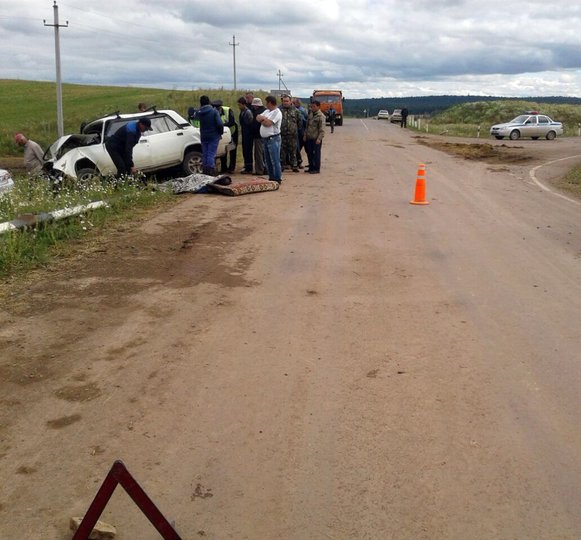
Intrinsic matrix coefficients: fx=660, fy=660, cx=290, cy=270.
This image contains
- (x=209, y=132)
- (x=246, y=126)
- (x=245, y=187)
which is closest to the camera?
(x=245, y=187)

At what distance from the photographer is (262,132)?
13.7 metres

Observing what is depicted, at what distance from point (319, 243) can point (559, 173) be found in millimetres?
13010

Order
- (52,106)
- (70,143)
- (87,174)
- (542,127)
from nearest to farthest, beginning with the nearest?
(87,174)
(70,143)
(542,127)
(52,106)

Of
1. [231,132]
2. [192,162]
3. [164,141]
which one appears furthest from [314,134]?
[164,141]

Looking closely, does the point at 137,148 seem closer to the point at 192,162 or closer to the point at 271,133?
the point at 192,162

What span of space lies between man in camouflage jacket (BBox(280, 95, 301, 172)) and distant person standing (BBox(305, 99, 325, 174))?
0.36 m

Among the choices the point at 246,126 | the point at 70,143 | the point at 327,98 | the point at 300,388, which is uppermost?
the point at 327,98

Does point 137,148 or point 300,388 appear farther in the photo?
point 137,148

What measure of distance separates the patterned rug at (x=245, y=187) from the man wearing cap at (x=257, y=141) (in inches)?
88.8

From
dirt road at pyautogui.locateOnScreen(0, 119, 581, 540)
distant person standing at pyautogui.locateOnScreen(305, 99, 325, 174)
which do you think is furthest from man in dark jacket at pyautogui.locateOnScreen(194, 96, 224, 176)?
dirt road at pyautogui.locateOnScreen(0, 119, 581, 540)

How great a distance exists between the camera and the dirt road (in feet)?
10.6

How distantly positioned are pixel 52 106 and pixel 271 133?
156 feet

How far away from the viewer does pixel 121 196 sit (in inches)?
429

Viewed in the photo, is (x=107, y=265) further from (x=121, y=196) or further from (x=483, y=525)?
(x=483, y=525)
